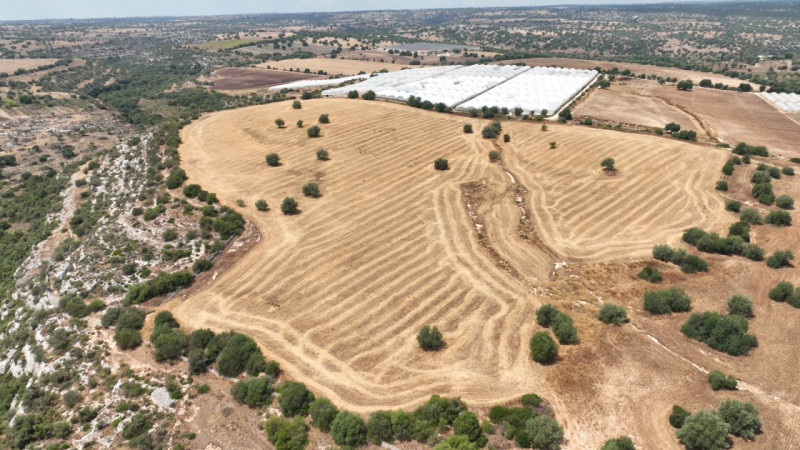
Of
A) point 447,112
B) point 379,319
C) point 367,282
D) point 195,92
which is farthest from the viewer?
point 195,92

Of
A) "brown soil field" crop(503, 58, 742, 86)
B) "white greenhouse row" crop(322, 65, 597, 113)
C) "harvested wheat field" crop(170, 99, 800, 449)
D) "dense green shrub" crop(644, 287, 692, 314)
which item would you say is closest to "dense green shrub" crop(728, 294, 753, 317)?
"harvested wheat field" crop(170, 99, 800, 449)

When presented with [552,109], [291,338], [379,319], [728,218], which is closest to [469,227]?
[379,319]

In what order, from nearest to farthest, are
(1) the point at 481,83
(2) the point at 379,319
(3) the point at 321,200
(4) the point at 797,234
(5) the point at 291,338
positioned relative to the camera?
(5) the point at 291,338 → (2) the point at 379,319 → (4) the point at 797,234 → (3) the point at 321,200 → (1) the point at 481,83

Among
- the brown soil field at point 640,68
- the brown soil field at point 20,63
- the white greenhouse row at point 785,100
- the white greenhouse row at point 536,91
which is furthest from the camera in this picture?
the brown soil field at point 20,63

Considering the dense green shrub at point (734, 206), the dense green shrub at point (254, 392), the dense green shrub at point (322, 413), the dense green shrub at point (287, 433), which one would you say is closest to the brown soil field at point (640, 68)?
the dense green shrub at point (734, 206)

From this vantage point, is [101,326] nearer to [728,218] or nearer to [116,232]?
[116,232]

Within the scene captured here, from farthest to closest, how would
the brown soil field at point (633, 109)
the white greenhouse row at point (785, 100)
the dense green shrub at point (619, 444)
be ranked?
the white greenhouse row at point (785, 100) → the brown soil field at point (633, 109) → the dense green shrub at point (619, 444)

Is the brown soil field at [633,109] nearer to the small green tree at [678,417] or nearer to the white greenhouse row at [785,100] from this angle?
the white greenhouse row at [785,100]
